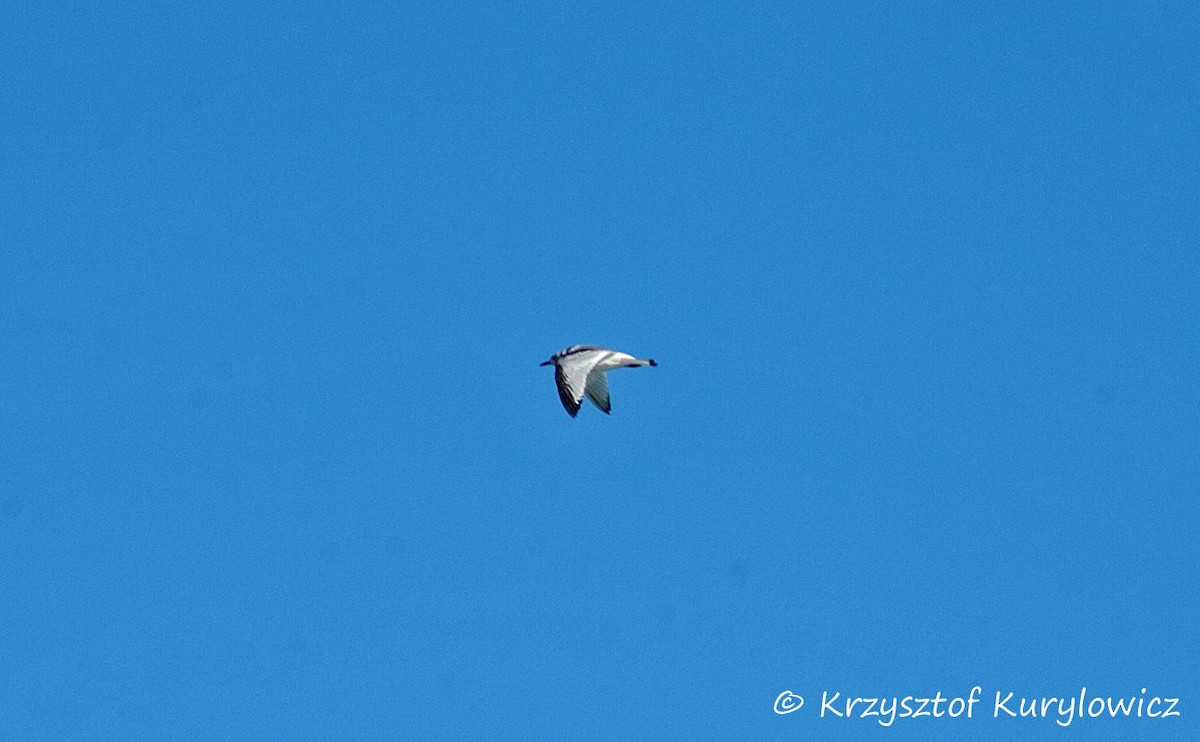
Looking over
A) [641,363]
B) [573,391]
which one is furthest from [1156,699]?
[573,391]

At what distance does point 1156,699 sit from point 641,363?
9474mm

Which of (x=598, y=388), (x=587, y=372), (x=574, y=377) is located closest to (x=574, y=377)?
(x=574, y=377)

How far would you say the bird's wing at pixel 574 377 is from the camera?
13031 mm

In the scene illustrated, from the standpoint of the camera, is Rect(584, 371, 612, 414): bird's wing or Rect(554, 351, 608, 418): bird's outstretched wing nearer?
Rect(554, 351, 608, 418): bird's outstretched wing

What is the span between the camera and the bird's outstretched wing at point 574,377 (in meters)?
13.0

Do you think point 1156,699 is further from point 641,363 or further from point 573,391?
point 573,391

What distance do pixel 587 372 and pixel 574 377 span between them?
0.33 metres

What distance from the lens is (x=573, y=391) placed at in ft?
43.1

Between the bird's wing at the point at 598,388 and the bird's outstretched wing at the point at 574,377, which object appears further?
the bird's wing at the point at 598,388

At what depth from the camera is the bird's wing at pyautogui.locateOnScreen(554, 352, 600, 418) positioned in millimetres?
13031

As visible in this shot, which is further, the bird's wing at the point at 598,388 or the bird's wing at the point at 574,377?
the bird's wing at the point at 598,388

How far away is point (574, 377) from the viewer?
43.4 ft

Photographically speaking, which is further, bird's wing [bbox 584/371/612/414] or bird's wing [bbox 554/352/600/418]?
bird's wing [bbox 584/371/612/414]

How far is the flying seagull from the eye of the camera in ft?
43.0
